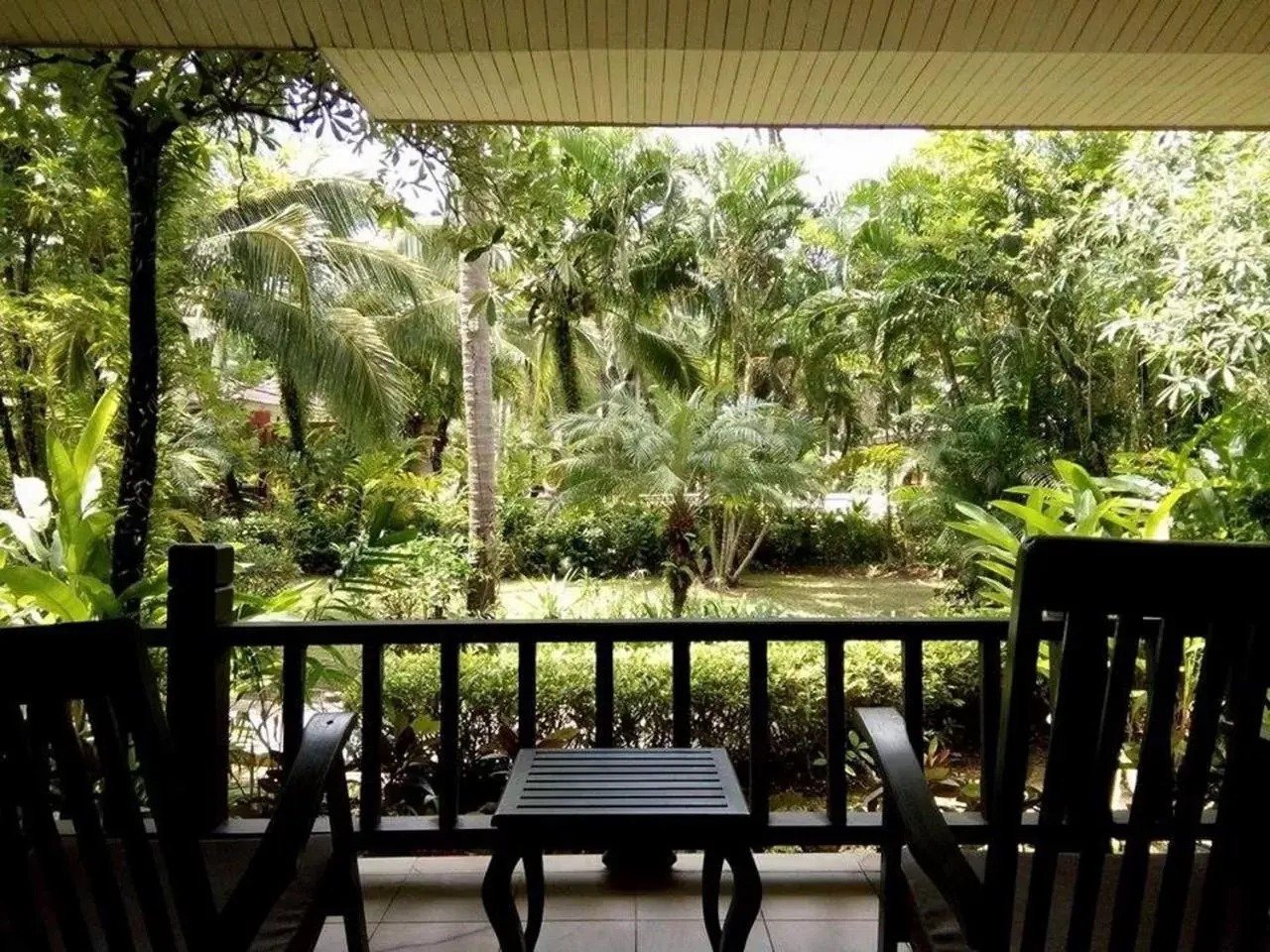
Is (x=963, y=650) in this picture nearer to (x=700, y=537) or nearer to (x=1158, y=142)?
(x=1158, y=142)

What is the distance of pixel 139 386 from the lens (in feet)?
10.5

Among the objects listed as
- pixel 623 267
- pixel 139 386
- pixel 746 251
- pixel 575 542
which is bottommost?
pixel 575 542

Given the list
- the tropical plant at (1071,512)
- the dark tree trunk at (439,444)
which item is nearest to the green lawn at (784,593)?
the tropical plant at (1071,512)

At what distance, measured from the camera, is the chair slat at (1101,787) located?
3.84ft

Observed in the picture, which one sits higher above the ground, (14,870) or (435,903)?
(14,870)

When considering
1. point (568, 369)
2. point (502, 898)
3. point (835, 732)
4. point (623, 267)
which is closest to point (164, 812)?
point (502, 898)

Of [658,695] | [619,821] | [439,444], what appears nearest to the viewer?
[619,821]

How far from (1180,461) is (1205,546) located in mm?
2954

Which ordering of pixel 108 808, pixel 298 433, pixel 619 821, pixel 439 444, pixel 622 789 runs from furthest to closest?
pixel 439 444 < pixel 298 433 < pixel 622 789 < pixel 619 821 < pixel 108 808

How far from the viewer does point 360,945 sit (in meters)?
1.64

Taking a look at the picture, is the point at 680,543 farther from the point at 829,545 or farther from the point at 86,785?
the point at 86,785

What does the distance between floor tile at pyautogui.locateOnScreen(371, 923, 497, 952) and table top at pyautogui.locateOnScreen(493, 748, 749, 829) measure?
1.55ft

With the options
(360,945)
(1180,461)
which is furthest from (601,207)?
(360,945)

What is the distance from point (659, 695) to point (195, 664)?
2765mm
